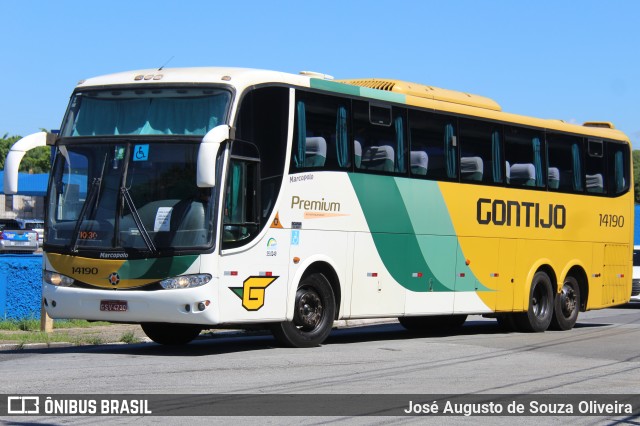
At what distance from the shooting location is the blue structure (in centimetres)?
2334

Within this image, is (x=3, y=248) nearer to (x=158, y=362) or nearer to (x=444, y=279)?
(x=444, y=279)

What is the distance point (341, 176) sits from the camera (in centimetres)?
1700

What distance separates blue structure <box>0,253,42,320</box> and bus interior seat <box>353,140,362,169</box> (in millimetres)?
9216

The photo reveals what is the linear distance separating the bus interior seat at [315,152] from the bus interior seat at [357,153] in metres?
0.77

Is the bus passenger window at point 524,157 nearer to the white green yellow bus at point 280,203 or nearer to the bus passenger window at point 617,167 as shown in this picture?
the white green yellow bus at point 280,203

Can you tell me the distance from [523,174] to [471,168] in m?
1.77

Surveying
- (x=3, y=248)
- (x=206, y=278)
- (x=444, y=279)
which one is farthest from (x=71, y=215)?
(x=3, y=248)

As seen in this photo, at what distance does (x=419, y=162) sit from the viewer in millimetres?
18766

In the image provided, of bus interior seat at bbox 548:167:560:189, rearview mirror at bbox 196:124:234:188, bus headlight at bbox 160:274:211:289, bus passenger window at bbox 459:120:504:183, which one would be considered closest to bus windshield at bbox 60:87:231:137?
rearview mirror at bbox 196:124:234:188

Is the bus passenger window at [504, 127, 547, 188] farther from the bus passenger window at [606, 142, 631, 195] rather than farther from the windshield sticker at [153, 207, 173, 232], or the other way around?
the windshield sticker at [153, 207, 173, 232]

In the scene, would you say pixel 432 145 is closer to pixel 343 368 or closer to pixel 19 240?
pixel 343 368

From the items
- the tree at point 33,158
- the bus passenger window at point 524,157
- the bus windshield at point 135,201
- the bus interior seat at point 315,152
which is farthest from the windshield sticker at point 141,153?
the tree at point 33,158

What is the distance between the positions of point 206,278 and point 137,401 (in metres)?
4.20

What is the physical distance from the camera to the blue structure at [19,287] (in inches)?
919
